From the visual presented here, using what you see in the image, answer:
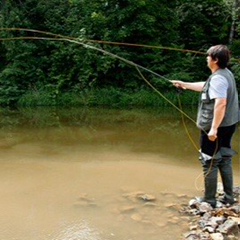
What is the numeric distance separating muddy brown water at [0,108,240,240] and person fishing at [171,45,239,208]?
480 mm

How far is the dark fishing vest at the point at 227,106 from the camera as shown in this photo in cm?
377

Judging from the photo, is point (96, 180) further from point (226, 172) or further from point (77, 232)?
point (226, 172)

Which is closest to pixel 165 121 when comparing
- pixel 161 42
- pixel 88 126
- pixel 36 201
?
pixel 88 126

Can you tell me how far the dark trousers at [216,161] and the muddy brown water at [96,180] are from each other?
14.9 inches

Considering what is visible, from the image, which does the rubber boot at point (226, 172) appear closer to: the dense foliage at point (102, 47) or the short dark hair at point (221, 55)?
the short dark hair at point (221, 55)

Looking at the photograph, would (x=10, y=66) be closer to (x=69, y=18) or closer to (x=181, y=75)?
(x=69, y=18)

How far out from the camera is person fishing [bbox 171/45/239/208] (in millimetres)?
3686

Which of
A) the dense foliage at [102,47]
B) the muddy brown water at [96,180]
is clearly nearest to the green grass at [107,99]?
the dense foliage at [102,47]

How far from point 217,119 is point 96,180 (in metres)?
1.88

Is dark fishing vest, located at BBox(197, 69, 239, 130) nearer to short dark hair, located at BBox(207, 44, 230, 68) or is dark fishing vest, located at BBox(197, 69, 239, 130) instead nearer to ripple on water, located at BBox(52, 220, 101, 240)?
short dark hair, located at BBox(207, 44, 230, 68)

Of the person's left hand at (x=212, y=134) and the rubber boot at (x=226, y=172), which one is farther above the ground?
the person's left hand at (x=212, y=134)

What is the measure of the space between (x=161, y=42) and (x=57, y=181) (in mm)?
9617

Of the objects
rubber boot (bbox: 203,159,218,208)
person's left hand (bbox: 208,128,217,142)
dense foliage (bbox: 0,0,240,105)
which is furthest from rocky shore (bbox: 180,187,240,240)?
dense foliage (bbox: 0,0,240,105)

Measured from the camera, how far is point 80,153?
6.59 meters
